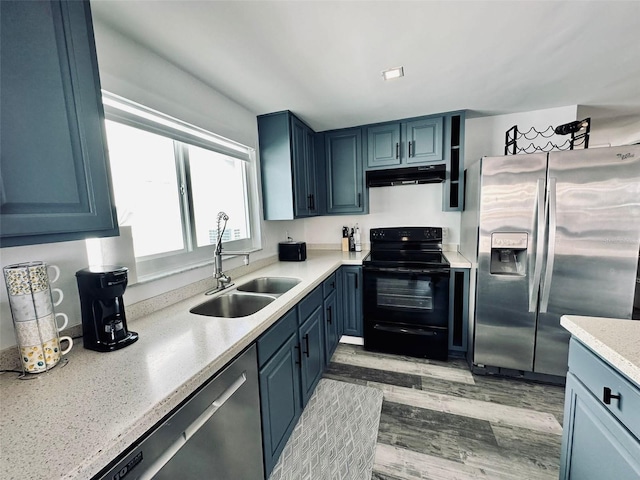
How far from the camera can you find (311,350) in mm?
1771

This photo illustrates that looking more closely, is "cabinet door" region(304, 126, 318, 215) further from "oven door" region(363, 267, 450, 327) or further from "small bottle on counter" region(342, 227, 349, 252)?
"oven door" region(363, 267, 450, 327)

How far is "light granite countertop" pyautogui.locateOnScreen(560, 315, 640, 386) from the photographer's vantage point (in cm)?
70

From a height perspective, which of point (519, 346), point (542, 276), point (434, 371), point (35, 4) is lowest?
point (434, 371)

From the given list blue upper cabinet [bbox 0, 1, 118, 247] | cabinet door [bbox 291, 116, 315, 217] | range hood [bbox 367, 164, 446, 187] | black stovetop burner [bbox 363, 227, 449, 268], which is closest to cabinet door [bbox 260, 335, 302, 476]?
blue upper cabinet [bbox 0, 1, 118, 247]

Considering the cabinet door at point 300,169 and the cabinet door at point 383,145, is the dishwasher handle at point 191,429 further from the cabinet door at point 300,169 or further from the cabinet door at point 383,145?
the cabinet door at point 383,145

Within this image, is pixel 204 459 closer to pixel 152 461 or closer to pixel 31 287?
pixel 152 461

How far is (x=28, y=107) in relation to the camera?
0.68 m

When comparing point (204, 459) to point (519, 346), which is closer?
point (204, 459)

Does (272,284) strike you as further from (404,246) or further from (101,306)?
(404,246)

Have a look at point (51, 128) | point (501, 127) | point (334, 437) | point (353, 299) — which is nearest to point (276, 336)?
point (334, 437)

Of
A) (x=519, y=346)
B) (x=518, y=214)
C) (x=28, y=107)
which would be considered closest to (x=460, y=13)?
(x=518, y=214)

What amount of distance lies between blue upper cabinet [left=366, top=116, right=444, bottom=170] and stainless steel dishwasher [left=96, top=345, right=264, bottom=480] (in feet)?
7.39

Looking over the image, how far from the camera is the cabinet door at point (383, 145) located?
255 cm

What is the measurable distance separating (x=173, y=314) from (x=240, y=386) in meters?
0.57
